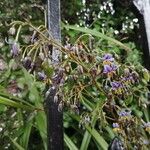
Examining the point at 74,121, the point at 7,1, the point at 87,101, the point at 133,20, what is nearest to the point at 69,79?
the point at 87,101

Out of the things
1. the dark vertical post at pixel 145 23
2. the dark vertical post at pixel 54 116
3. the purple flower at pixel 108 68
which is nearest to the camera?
the purple flower at pixel 108 68

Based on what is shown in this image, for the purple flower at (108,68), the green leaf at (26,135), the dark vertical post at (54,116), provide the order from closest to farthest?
the purple flower at (108,68)
the dark vertical post at (54,116)
the green leaf at (26,135)


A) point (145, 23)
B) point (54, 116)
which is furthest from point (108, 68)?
point (145, 23)

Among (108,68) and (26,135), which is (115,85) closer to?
(108,68)

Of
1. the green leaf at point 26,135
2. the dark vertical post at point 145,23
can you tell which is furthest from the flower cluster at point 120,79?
the dark vertical post at point 145,23

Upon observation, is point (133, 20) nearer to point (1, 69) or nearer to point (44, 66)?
point (1, 69)

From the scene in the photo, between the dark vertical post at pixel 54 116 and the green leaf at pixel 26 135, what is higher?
the dark vertical post at pixel 54 116

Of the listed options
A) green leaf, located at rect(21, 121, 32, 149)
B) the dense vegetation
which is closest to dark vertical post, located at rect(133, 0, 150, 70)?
the dense vegetation

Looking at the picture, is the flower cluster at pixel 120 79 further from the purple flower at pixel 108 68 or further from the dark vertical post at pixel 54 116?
the dark vertical post at pixel 54 116
